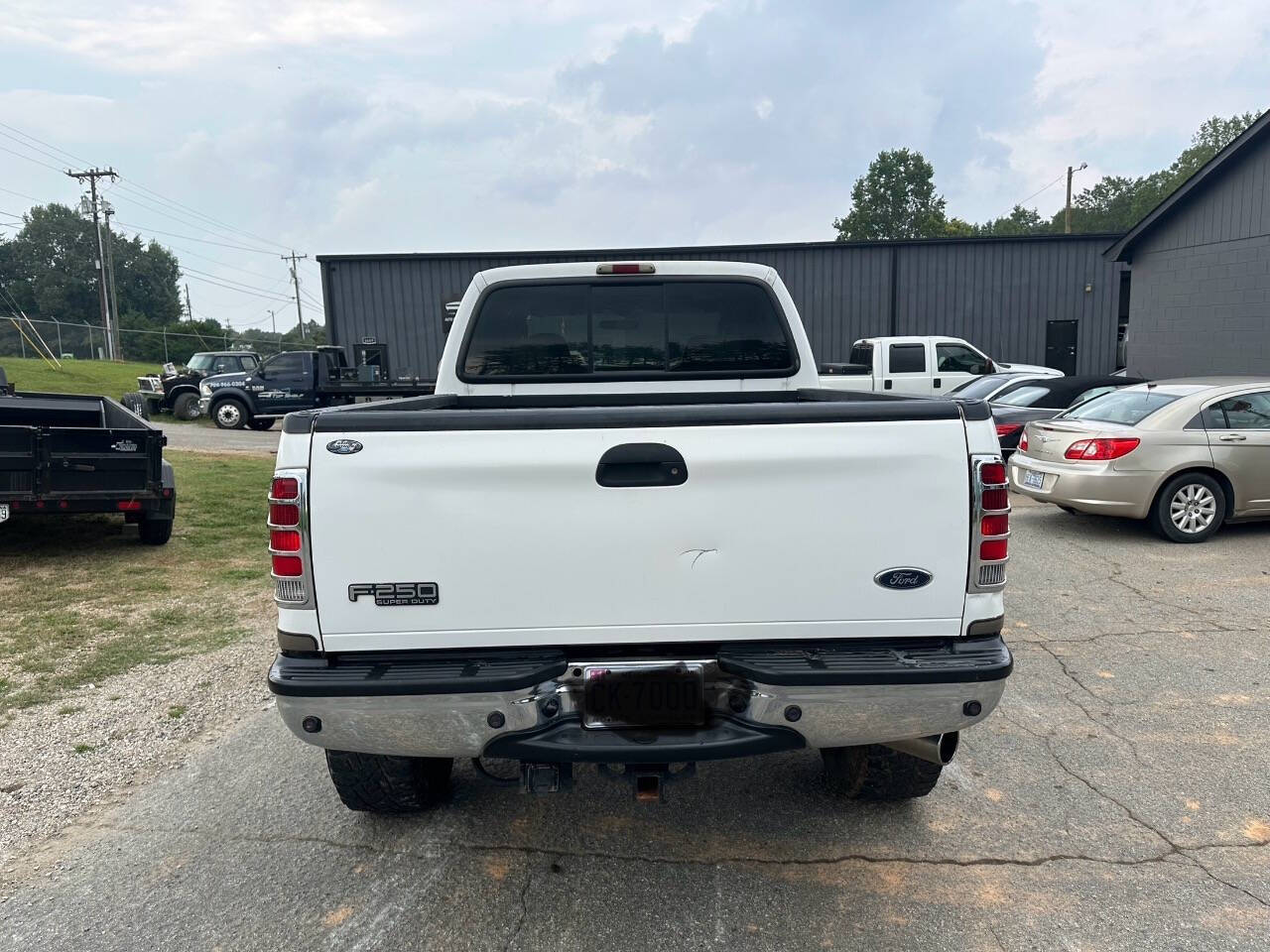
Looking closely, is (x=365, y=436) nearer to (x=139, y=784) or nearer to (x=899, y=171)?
(x=139, y=784)

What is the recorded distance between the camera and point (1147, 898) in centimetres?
279

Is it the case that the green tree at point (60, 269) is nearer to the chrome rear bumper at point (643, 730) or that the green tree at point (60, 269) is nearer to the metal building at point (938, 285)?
the metal building at point (938, 285)

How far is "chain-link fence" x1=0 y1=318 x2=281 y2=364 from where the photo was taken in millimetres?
41219

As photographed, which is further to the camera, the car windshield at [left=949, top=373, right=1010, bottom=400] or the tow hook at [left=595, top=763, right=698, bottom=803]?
the car windshield at [left=949, top=373, right=1010, bottom=400]

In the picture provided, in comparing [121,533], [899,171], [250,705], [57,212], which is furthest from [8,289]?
[250,705]

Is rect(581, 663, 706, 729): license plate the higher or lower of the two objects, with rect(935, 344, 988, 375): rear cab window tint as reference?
lower

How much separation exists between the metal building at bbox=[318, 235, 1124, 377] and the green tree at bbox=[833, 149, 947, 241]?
179 ft

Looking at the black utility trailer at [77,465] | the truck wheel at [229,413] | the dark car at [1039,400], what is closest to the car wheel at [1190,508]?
the dark car at [1039,400]

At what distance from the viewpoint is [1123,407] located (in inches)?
331

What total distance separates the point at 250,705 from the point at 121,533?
17.1 feet

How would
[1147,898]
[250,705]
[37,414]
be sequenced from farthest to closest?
[37,414] < [250,705] < [1147,898]

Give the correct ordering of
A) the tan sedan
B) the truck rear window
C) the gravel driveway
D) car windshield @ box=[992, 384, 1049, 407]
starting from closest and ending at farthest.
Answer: the truck rear window → the tan sedan → car windshield @ box=[992, 384, 1049, 407] → the gravel driveway

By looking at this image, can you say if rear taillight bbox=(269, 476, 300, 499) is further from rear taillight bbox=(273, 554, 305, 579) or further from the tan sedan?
the tan sedan

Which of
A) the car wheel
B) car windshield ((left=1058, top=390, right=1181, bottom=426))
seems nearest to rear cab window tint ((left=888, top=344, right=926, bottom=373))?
car windshield ((left=1058, top=390, right=1181, bottom=426))
